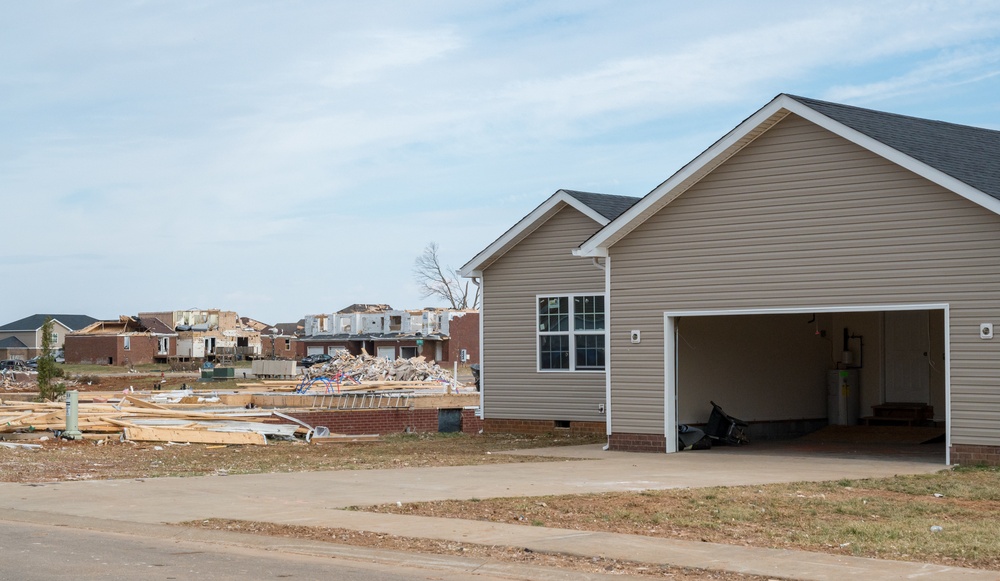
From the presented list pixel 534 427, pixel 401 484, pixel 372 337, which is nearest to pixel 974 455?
pixel 401 484

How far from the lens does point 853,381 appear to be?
82.5 feet

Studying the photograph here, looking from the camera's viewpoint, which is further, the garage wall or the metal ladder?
the metal ladder

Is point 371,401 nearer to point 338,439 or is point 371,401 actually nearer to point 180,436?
point 338,439

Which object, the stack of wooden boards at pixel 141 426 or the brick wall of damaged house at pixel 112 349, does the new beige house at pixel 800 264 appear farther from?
the brick wall of damaged house at pixel 112 349

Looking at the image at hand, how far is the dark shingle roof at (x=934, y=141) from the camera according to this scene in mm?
17734

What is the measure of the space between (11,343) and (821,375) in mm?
109451

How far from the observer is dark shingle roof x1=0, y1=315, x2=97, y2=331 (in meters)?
120

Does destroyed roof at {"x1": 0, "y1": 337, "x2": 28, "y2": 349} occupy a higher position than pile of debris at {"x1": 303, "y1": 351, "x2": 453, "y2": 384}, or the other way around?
→ destroyed roof at {"x1": 0, "y1": 337, "x2": 28, "y2": 349}

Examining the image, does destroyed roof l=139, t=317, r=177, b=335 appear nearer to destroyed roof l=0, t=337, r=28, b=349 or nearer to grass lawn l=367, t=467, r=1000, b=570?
destroyed roof l=0, t=337, r=28, b=349

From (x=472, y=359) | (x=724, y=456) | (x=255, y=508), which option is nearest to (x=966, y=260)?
(x=724, y=456)

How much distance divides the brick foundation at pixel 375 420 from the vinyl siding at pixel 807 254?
11649 millimetres

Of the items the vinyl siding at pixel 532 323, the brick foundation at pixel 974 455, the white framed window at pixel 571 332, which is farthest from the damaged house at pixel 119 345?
the brick foundation at pixel 974 455

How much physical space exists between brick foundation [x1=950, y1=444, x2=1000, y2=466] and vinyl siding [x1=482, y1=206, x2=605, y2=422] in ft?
27.8

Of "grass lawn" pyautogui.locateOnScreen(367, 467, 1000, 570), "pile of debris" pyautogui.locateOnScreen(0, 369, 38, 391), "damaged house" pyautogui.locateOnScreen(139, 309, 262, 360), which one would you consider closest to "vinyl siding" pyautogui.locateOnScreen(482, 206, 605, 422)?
"grass lawn" pyautogui.locateOnScreen(367, 467, 1000, 570)
